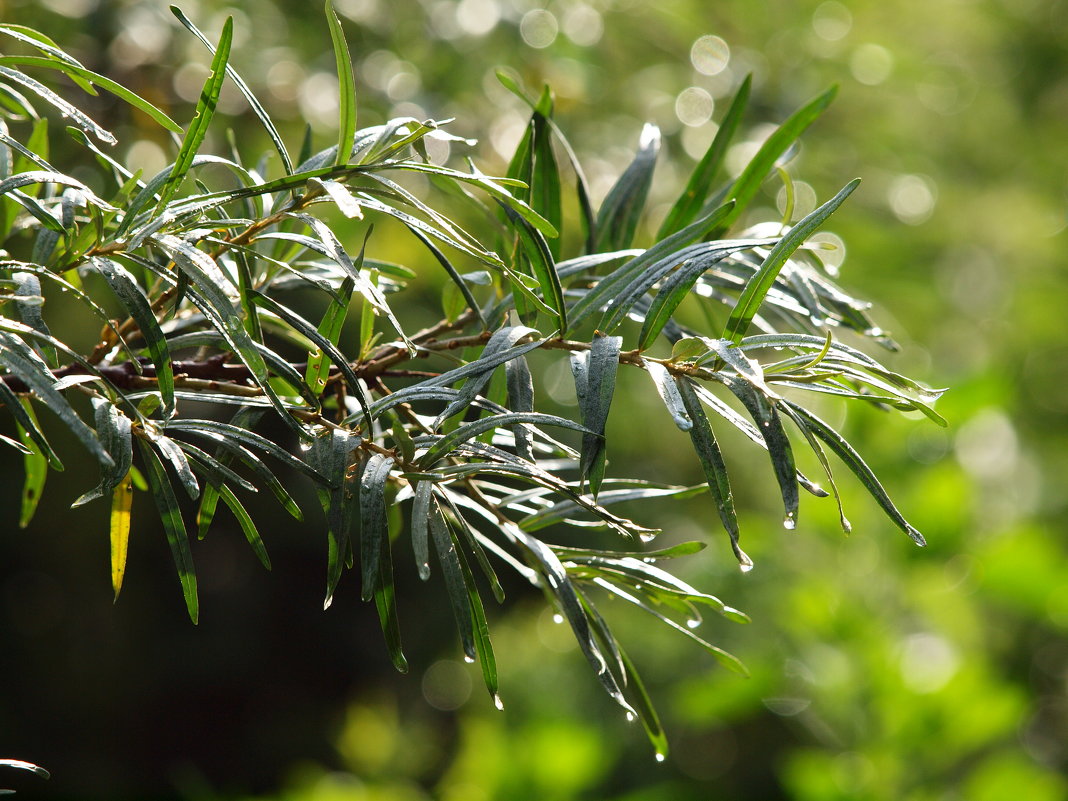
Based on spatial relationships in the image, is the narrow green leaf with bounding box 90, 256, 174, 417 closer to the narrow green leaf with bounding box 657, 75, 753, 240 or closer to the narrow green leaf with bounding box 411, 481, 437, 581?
the narrow green leaf with bounding box 411, 481, 437, 581

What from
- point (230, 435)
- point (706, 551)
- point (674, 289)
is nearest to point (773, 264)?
point (674, 289)

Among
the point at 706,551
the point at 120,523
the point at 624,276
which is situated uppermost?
the point at 624,276

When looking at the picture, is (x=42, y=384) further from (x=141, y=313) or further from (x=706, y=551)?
(x=706, y=551)

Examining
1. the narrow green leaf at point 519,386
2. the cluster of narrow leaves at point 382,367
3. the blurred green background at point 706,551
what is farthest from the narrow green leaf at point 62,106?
the blurred green background at point 706,551

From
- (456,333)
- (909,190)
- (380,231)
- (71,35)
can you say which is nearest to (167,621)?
(380,231)

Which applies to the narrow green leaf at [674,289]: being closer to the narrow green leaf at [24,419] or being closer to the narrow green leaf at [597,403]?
the narrow green leaf at [597,403]

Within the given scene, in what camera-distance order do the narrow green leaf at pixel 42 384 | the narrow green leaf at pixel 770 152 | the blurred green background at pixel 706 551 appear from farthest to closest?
the blurred green background at pixel 706 551 → the narrow green leaf at pixel 770 152 → the narrow green leaf at pixel 42 384
